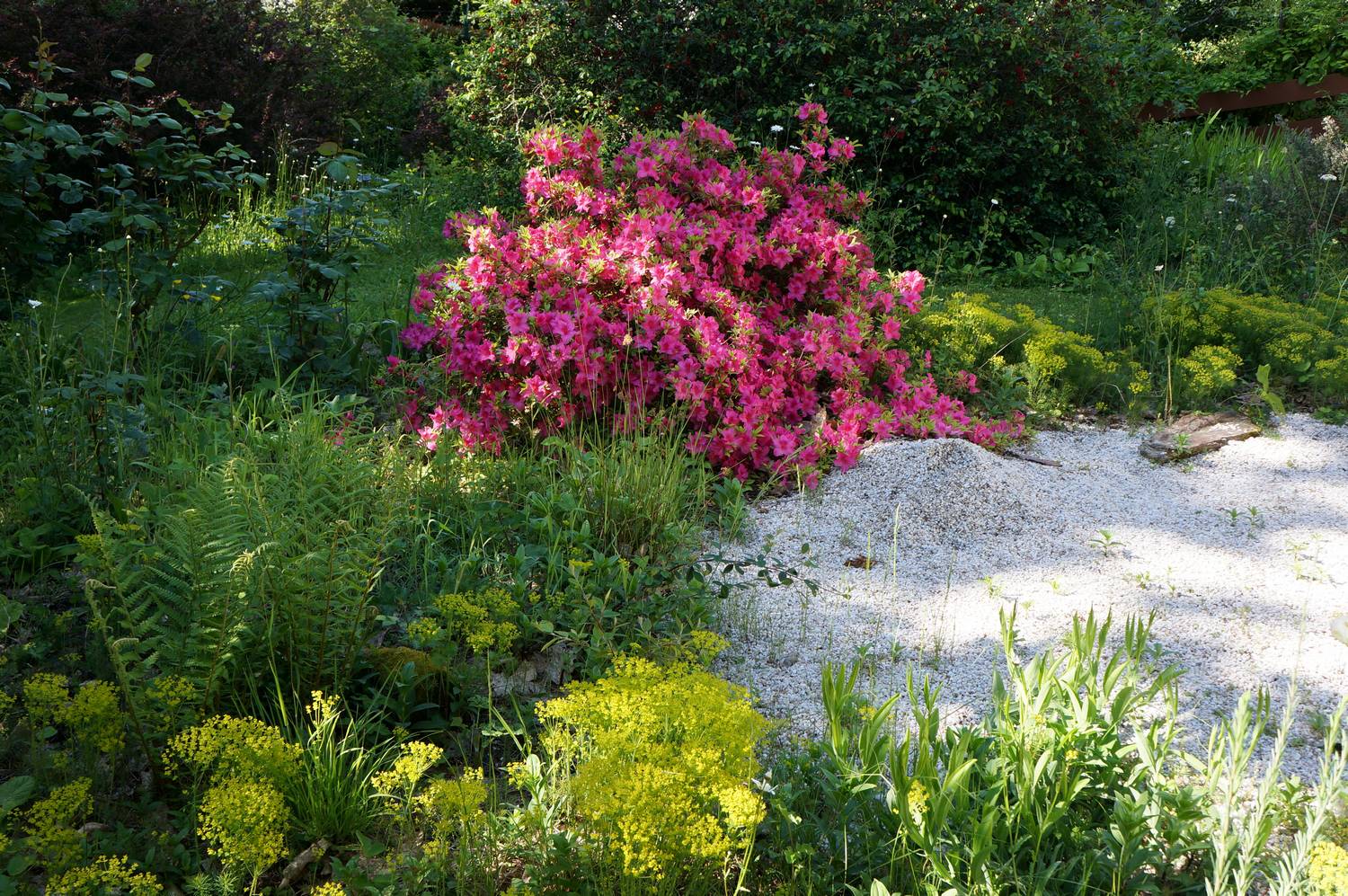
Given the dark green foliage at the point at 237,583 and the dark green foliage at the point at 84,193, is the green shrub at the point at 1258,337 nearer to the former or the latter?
the dark green foliage at the point at 237,583

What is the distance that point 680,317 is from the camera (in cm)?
379

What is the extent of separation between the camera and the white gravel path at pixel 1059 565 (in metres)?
2.82

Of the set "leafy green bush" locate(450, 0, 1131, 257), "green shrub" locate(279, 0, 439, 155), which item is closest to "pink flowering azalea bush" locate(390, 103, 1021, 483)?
"leafy green bush" locate(450, 0, 1131, 257)

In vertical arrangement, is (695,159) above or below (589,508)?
above

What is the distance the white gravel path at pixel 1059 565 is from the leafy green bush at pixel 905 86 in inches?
128

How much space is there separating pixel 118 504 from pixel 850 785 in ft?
6.92

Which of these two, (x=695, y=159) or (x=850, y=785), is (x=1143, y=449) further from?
(x=850, y=785)

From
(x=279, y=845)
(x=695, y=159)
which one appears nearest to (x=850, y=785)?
(x=279, y=845)

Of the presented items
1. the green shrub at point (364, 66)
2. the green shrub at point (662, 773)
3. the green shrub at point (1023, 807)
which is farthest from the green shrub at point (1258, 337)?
the green shrub at point (364, 66)

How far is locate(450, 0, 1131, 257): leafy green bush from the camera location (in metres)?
7.27

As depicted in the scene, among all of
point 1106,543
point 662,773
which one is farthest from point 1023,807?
point 1106,543

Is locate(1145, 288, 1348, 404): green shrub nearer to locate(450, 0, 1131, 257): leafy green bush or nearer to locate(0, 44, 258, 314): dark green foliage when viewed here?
locate(450, 0, 1131, 257): leafy green bush

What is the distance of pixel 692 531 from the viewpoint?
3266 millimetres

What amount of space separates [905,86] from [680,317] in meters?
4.54
